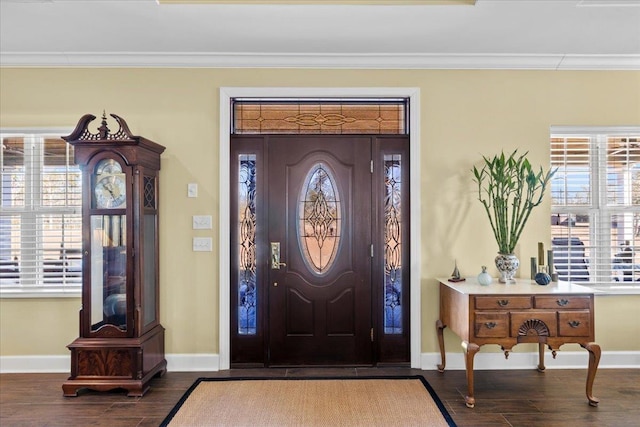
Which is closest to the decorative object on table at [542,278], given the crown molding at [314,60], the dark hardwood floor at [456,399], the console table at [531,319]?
the console table at [531,319]

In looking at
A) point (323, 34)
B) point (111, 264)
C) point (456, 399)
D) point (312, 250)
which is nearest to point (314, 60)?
point (323, 34)

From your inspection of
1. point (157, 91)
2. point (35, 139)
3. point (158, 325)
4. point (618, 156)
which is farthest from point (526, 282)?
point (35, 139)

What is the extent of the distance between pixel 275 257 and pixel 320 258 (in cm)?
40

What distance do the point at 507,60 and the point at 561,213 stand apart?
57.3 inches

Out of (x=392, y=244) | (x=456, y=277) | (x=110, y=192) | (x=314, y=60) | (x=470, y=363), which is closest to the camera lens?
(x=470, y=363)

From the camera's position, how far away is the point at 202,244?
12.7 feet

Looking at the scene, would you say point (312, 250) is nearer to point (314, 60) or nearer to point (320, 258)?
point (320, 258)

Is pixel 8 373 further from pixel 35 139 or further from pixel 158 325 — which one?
pixel 35 139

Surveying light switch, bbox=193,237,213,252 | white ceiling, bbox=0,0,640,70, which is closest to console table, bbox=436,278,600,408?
white ceiling, bbox=0,0,640,70

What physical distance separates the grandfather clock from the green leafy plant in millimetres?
2805

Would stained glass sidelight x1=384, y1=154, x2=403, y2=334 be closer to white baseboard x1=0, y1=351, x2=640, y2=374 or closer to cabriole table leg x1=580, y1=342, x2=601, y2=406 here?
white baseboard x1=0, y1=351, x2=640, y2=374

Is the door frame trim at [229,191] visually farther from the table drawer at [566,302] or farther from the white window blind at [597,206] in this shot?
the white window blind at [597,206]

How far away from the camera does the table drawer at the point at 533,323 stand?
3164 mm

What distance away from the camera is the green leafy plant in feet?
11.7
